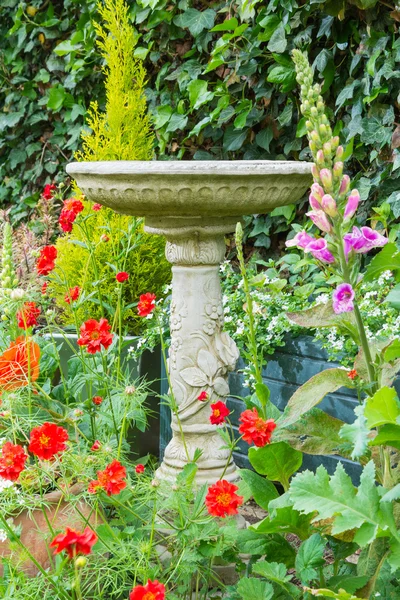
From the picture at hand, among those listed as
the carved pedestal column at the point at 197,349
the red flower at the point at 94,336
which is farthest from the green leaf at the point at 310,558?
the carved pedestal column at the point at 197,349

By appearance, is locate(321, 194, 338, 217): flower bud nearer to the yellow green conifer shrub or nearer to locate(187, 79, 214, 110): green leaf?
the yellow green conifer shrub

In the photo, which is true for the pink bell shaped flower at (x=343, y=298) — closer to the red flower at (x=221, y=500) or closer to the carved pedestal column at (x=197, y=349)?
the red flower at (x=221, y=500)

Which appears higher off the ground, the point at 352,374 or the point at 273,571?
the point at 352,374

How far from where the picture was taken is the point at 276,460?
6.27 ft

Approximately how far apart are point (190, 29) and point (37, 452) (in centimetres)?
317

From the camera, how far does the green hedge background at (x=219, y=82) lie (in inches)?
133

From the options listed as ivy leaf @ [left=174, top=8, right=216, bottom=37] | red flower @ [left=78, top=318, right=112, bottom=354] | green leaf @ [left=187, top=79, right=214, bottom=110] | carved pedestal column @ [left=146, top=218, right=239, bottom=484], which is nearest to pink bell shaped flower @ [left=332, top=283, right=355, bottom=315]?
red flower @ [left=78, top=318, right=112, bottom=354]

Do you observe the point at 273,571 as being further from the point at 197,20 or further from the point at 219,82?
the point at 197,20

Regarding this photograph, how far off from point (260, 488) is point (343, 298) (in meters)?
0.62

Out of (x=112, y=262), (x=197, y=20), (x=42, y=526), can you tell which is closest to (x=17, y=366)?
(x=42, y=526)

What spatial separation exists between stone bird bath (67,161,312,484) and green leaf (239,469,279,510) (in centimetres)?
63

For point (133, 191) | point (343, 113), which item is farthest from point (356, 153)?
point (133, 191)

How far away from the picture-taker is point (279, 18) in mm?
3740

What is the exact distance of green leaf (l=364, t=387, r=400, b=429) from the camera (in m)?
1.51
